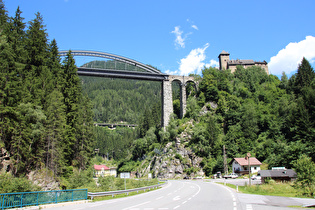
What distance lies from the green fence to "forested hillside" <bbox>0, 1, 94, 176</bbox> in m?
11.4

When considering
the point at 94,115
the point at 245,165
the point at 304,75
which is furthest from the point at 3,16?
the point at 304,75

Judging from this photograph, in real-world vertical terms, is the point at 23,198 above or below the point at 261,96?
below

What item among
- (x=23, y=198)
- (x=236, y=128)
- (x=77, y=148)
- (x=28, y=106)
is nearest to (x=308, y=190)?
(x=23, y=198)

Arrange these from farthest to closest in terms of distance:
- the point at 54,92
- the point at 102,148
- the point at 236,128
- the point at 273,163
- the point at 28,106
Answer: the point at 102,148 < the point at 236,128 < the point at 273,163 < the point at 54,92 < the point at 28,106

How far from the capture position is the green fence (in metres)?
13.3

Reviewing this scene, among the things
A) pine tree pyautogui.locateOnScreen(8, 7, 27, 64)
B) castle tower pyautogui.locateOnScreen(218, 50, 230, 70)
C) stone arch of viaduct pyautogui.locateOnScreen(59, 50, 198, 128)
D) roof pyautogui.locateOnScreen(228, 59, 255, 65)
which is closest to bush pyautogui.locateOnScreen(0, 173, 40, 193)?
pine tree pyautogui.locateOnScreen(8, 7, 27, 64)

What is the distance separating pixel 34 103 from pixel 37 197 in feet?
57.9

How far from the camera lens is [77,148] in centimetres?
4281

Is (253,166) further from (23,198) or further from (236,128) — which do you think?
(23,198)

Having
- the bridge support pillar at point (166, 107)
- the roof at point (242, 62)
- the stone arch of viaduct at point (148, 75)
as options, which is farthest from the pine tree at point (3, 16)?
the roof at point (242, 62)

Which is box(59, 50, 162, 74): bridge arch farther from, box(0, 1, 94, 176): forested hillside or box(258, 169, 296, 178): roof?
Result: box(258, 169, 296, 178): roof

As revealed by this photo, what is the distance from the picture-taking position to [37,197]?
48.4 feet

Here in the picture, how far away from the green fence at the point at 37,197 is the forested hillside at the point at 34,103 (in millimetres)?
11369

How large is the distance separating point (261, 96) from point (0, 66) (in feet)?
250
